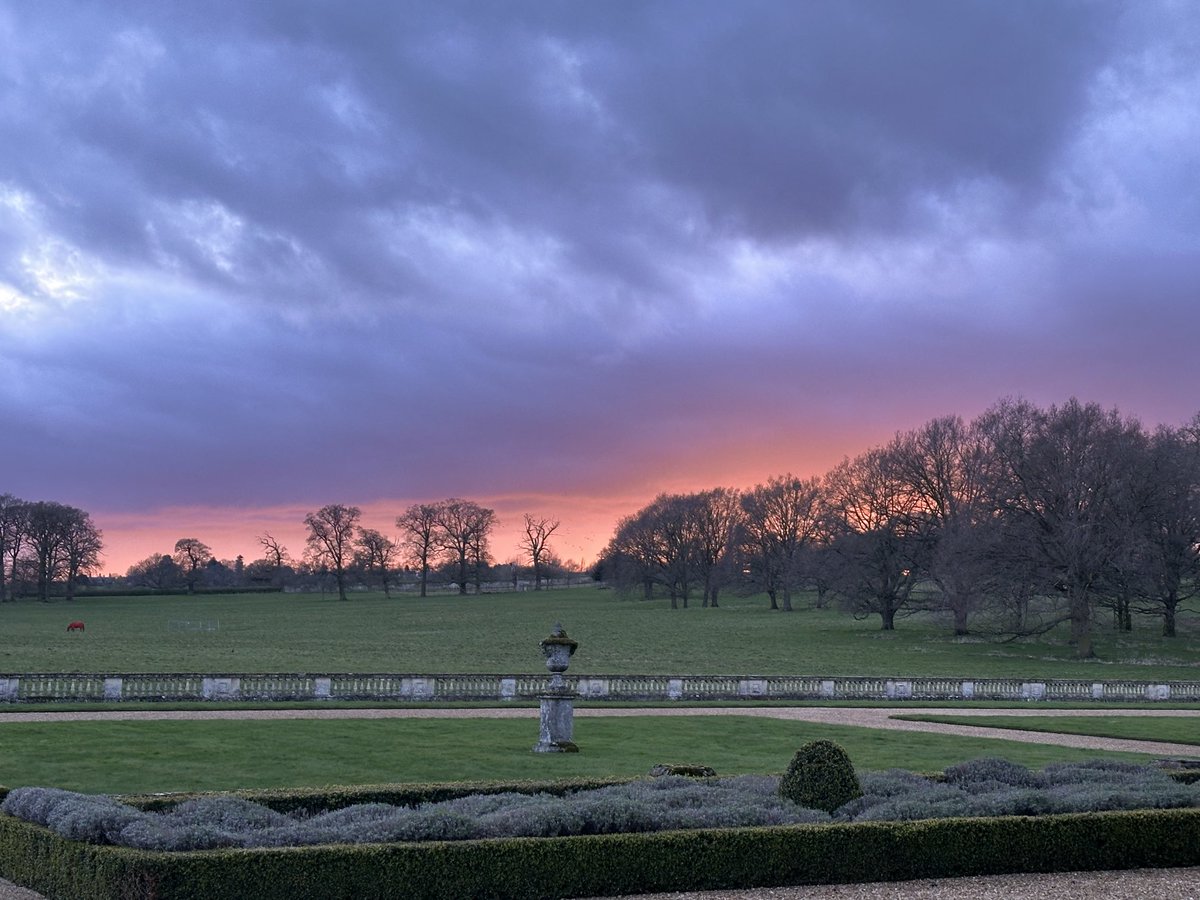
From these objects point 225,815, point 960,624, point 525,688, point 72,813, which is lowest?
point 525,688

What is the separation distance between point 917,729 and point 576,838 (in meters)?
19.4

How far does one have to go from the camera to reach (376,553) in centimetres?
13925

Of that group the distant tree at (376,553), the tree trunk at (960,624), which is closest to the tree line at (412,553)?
the distant tree at (376,553)

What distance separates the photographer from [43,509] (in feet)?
391

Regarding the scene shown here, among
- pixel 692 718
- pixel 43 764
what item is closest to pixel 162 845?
pixel 43 764

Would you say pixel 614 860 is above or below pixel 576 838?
below

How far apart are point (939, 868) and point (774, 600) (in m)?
88.0

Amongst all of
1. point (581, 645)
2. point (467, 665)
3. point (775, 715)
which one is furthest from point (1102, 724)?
point (581, 645)

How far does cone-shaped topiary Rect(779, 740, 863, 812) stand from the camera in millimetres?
13117

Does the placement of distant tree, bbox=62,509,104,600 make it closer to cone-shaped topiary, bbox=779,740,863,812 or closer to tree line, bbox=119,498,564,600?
tree line, bbox=119,498,564,600

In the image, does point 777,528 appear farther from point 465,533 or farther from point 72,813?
point 72,813

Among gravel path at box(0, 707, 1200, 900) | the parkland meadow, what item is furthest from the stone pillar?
gravel path at box(0, 707, 1200, 900)

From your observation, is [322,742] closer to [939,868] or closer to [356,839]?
[356,839]

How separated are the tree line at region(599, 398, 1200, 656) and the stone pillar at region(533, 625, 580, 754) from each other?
37790 millimetres
